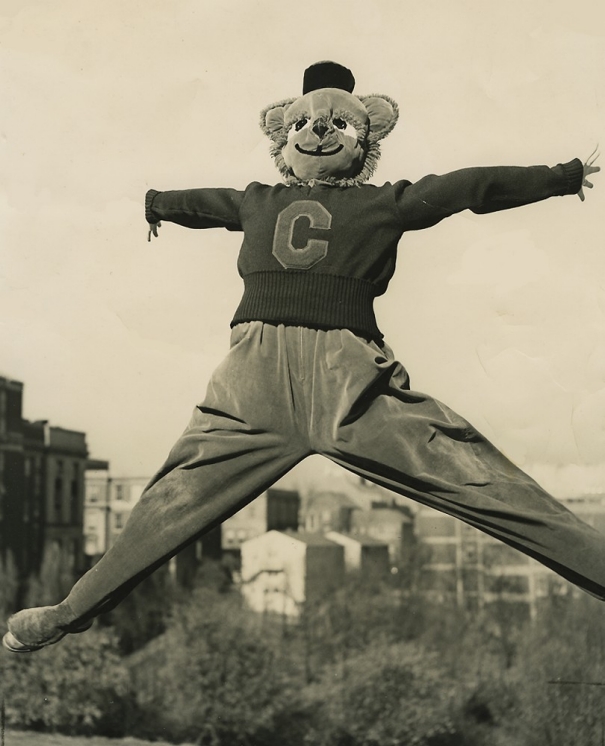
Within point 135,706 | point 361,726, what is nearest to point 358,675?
point 361,726

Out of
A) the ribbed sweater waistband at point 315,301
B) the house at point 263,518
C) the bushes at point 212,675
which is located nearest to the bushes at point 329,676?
the bushes at point 212,675

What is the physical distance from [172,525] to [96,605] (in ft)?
0.81

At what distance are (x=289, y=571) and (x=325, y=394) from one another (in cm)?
80

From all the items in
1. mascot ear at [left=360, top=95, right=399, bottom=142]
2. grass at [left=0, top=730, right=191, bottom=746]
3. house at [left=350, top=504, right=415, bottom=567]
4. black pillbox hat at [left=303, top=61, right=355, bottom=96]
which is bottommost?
grass at [left=0, top=730, right=191, bottom=746]

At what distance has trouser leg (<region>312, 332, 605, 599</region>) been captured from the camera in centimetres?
213

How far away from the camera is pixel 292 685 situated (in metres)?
2.86

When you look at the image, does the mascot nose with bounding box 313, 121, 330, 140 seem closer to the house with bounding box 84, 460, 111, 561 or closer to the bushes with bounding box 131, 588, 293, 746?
the house with bounding box 84, 460, 111, 561

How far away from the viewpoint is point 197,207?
2.48m

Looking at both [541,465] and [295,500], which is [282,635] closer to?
[295,500]

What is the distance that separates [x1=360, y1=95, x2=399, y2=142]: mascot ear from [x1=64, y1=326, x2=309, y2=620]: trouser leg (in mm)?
575

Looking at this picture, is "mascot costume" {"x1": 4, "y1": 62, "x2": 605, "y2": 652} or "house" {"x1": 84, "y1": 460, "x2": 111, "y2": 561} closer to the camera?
"mascot costume" {"x1": 4, "y1": 62, "x2": 605, "y2": 652}

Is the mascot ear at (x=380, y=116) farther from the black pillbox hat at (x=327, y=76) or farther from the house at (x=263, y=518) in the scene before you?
the house at (x=263, y=518)

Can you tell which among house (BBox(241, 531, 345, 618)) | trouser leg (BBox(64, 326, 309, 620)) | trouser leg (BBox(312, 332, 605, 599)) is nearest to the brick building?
house (BBox(241, 531, 345, 618))

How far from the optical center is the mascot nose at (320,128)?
2.37m
